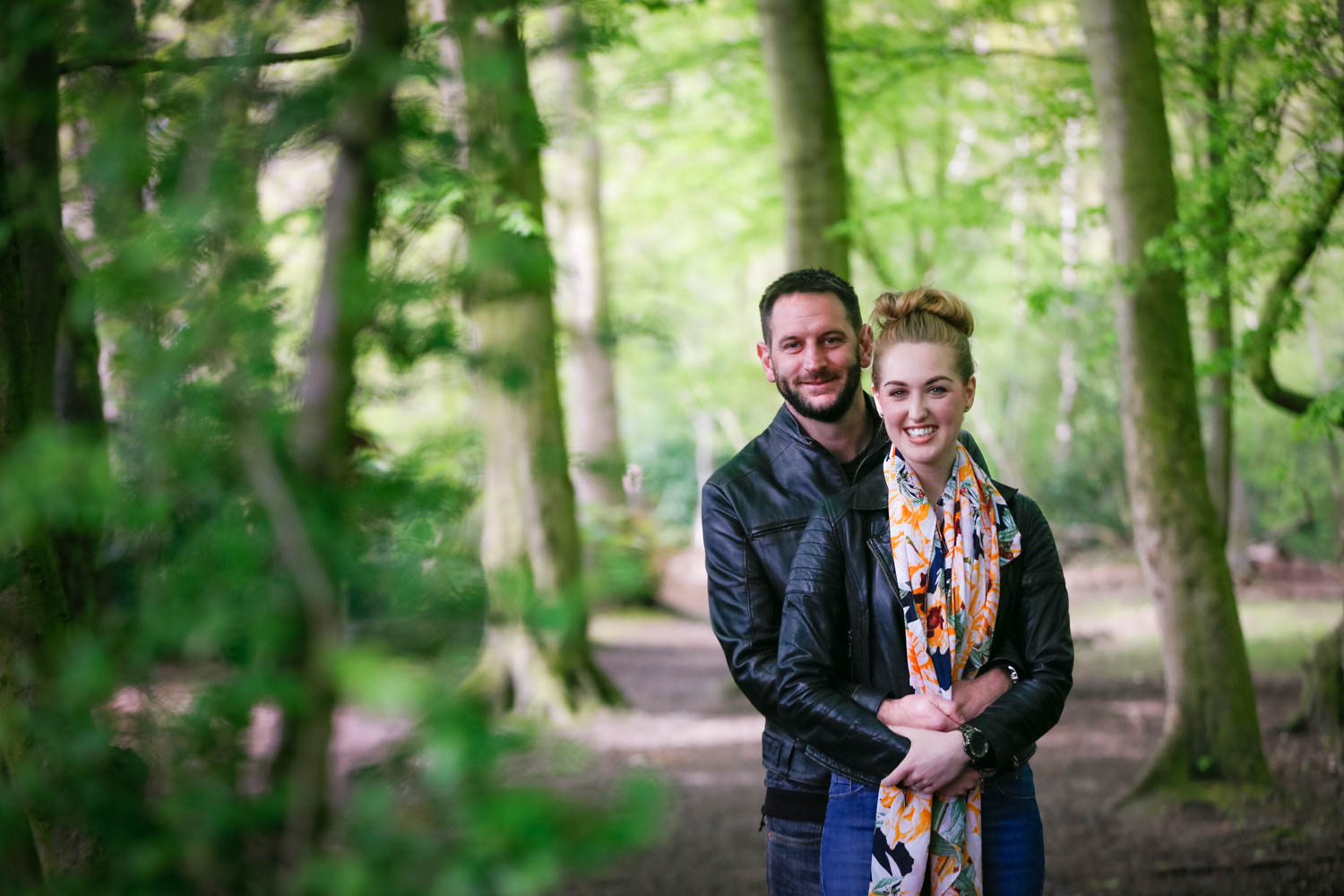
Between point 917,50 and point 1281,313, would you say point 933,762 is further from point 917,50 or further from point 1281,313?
point 917,50

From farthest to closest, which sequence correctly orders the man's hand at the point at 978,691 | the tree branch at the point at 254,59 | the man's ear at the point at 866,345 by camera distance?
the man's ear at the point at 866,345 → the man's hand at the point at 978,691 → the tree branch at the point at 254,59

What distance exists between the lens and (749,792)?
8.96 meters

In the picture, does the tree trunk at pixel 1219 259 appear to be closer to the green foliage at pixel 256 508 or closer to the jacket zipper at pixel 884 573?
the jacket zipper at pixel 884 573

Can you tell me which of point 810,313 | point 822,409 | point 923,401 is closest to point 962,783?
point 923,401

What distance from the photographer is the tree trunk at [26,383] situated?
2.22 m

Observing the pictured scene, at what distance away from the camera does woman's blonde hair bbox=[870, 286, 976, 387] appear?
2938mm

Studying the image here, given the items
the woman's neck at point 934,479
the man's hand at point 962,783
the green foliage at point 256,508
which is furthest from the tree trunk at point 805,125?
the green foliage at point 256,508

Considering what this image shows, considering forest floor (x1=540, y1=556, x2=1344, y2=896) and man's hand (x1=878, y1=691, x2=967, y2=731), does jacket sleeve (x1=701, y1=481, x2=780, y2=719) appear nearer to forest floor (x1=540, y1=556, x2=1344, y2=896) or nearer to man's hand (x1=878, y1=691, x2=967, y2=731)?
man's hand (x1=878, y1=691, x2=967, y2=731)

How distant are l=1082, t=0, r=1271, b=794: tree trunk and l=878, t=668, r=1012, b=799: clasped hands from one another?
4.82 meters

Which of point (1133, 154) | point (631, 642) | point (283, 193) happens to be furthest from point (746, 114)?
point (283, 193)

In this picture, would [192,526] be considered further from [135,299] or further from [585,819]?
[585,819]

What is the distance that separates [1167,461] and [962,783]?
16.4 ft

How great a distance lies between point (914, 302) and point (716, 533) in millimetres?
784

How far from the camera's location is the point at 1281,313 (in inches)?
303
